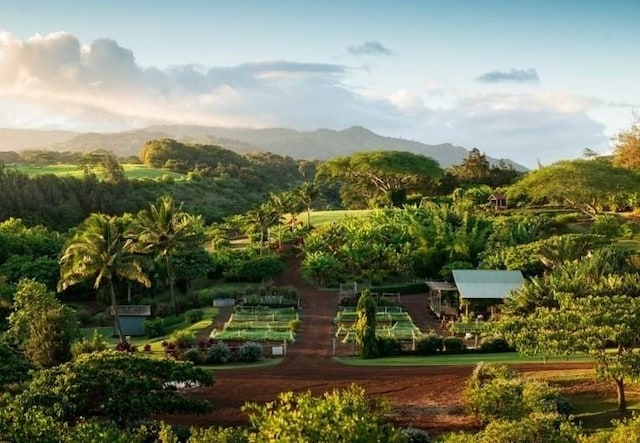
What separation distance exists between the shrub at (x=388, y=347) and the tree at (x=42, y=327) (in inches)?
581

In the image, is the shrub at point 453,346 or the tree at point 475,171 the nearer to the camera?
the shrub at point 453,346

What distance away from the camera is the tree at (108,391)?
20203mm

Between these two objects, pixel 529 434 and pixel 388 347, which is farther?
pixel 388 347

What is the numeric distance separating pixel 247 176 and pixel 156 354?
9294cm

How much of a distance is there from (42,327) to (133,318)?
14.4 metres

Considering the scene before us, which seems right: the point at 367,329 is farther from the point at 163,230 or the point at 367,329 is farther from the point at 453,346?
the point at 163,230

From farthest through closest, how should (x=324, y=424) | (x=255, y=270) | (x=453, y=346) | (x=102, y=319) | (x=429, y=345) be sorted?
(x=255, y=270)
(x=102, y=319)
(x=453, y=346)
(x=429, y=345)
(x=324, y=424)

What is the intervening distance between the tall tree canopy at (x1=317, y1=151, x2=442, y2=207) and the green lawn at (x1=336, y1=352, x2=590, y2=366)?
54758 mm

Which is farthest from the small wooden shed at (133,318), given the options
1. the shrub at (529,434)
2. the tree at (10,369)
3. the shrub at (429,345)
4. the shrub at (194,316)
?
the shrub at (529,434)

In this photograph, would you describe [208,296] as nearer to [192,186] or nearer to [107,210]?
[107,210]

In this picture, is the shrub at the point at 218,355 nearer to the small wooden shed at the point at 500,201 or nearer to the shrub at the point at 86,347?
the shrub at the point at 86,347

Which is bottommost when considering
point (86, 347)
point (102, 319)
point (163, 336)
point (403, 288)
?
→ point (163, 336)

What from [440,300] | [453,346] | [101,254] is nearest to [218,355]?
[101,254]

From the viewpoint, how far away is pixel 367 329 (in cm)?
3397
